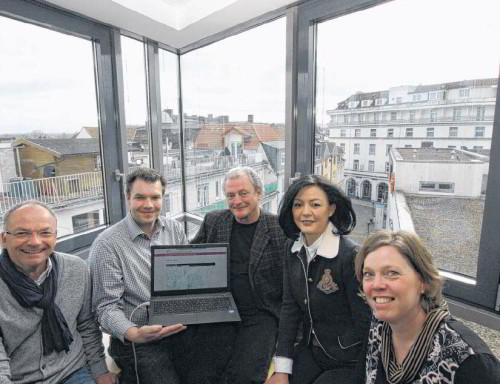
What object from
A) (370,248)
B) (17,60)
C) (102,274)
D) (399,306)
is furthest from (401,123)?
(17,60)

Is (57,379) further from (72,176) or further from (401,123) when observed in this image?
(401,123)

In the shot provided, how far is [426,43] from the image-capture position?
151 centimetres

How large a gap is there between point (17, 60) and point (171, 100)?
114cm

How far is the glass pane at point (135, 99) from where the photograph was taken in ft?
7.99

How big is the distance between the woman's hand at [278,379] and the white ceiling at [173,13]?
1.89m

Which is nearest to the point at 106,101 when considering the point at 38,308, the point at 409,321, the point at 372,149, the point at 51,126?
the point at 51,126

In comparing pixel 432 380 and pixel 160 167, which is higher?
pixel 160 167

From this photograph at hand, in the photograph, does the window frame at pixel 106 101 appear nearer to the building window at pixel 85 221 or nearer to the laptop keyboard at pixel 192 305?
the building window at pixel 85 221

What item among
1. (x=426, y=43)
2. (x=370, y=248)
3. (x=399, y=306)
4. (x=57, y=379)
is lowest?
(x=57, y=379)

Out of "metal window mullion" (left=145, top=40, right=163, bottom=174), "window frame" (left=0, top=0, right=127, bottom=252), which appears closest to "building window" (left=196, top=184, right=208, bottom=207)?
"metal window mullion" (left=145, top=40, right=163, bottom=174)

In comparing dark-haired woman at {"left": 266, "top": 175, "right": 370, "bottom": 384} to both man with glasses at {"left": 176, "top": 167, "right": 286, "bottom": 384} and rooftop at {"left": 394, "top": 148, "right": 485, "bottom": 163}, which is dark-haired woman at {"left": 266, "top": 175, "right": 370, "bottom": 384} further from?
rooftop at {"left": 394, "top": 148, "right": 485, "bottom": 163}

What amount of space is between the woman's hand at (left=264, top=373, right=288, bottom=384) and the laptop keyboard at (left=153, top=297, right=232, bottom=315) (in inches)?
13.2

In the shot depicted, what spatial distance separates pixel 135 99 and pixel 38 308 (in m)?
1.75

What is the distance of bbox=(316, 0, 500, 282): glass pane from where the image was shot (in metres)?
1.39
